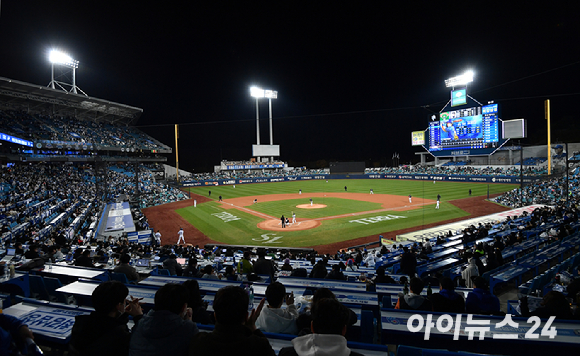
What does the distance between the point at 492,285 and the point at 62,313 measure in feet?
29.4

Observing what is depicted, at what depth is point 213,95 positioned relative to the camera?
63.8 metres

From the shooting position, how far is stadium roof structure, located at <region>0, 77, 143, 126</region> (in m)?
37.2

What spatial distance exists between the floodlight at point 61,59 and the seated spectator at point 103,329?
5334 cm

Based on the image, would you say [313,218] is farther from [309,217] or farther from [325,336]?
[325,336]

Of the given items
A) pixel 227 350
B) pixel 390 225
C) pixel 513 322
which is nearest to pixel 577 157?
pixel 390 225

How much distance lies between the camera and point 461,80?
174ft

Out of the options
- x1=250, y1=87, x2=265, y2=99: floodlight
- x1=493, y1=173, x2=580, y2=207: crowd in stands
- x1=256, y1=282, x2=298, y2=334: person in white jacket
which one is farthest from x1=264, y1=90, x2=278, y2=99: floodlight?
x1=256, y1=282, x2=298, y2=334: person in white jacket

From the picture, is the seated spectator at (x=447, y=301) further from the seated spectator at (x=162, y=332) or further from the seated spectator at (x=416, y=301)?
the seated spectator at (x=162, y=332)

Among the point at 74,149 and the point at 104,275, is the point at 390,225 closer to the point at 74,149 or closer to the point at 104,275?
the point at 104,275

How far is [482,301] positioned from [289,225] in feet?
66.0

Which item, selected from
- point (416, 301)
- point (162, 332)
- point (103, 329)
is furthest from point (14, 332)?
point (416, 301)

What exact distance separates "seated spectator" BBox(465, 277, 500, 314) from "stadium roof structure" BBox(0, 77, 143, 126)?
47.9m

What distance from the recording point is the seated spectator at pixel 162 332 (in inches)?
89.5

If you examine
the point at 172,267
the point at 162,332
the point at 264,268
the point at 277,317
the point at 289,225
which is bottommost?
the point at 289,225
